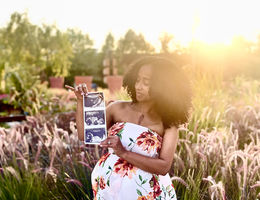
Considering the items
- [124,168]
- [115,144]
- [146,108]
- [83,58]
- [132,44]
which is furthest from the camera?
[83,58]

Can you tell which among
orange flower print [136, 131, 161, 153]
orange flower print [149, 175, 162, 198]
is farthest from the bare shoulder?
orange flower print [149, 175, 162, 198]

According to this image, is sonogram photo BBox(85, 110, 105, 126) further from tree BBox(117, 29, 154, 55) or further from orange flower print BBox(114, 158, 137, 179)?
tree BBox(117, 29, 154, 55)

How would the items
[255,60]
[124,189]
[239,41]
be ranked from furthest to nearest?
[239,41], [255,60], [124,189]

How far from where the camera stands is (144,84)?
2.12 m

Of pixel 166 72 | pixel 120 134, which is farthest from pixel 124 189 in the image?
pixel 166 72

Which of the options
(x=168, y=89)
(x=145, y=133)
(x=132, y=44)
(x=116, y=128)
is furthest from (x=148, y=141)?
(x=132, y=44)

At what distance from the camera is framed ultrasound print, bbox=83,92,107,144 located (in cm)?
204

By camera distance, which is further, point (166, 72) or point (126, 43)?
point (126, 43)

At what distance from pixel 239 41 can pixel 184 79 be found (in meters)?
60.3

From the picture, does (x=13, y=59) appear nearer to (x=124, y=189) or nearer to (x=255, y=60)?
(x=255, y=60)

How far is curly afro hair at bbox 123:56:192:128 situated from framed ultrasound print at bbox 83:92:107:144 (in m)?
0.23

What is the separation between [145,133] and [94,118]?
295 mm

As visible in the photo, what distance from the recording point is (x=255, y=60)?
3488 cm

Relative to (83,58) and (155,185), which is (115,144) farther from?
(83,58)
